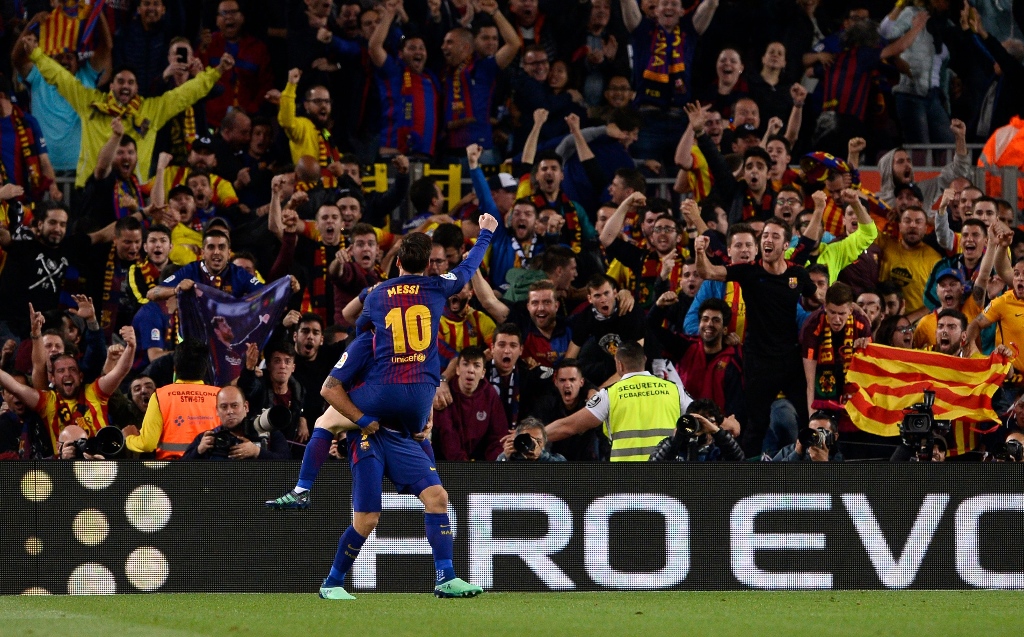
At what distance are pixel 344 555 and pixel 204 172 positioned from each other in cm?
690

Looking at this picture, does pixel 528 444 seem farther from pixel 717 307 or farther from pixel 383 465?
pixel 717 307

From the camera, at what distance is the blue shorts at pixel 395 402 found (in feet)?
28.1

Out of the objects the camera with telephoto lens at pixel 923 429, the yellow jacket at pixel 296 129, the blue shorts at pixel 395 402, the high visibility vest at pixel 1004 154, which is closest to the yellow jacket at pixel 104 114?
the yellow jacket at pixel 296 129

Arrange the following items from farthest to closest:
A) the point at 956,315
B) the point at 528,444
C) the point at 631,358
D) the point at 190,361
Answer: the point at 956,315 < the point at 631,358 < the point at 190,361 < the point at 528,444

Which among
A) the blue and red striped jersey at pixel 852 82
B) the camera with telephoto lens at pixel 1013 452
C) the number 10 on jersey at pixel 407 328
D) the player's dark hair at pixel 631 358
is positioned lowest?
the camera with telephoto lens at pixel 1013 452

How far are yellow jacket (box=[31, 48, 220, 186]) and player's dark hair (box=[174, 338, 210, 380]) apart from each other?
4714 millimetres

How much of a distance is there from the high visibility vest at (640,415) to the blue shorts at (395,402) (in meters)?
2.62

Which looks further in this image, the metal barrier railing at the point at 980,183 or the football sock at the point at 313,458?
the metal barrier railing at the point at 980,183

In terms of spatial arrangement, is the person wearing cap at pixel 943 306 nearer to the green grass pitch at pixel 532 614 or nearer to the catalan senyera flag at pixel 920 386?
the catalan senyera flag at pixel 920 386

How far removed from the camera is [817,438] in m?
10.5

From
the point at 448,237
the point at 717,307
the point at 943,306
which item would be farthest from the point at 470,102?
the point at 943,306

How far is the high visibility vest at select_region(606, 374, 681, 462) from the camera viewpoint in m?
11.0

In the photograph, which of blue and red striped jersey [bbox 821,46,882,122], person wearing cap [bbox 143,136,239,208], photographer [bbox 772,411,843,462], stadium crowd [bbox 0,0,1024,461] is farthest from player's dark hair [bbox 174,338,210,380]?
blue and red striped jersey [bbox 821,46,882,122]

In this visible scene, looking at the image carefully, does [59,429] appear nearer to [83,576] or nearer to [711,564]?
[83,576]
